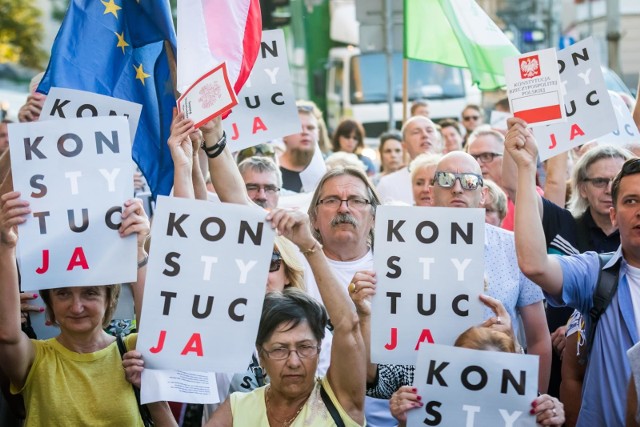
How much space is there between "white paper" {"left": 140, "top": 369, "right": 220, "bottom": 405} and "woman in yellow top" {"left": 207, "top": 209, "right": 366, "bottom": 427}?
99 millimetres

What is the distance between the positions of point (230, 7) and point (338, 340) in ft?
8.42

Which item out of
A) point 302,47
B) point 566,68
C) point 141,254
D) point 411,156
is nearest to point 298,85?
point 302,47

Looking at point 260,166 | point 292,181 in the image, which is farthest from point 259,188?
point 292,181

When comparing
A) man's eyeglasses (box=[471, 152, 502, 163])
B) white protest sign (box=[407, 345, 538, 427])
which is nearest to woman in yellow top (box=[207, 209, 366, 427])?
white protest sign (box=[407, 345, 538, 427])

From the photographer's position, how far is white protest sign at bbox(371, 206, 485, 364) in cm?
504

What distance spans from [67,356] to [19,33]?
41.1 m

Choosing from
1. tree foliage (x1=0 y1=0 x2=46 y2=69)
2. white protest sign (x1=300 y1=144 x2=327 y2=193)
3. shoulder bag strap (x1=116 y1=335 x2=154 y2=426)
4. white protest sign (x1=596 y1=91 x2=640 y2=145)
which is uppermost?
tree foliage (x1=0 y1=0 x2=46 y2=69)

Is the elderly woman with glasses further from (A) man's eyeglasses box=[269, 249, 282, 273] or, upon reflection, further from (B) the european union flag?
(B) the european union flag

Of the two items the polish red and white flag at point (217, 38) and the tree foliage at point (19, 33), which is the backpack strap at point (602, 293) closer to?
the polish red and white flag at point (217, 38)

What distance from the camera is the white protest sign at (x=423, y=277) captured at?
16.5ft

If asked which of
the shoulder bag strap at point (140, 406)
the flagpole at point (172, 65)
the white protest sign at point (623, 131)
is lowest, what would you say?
the shoulder bag strap at point (140, 406)

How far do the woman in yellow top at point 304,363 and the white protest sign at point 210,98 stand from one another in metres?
0.83

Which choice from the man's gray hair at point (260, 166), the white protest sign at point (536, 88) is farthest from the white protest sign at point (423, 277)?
the man's gray hair at point (260, 166)

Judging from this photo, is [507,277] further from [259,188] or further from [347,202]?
[259,188]
